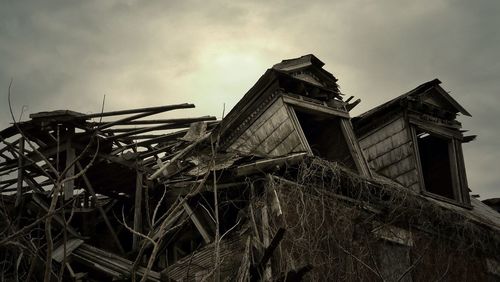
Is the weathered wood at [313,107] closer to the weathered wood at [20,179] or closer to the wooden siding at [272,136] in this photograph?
the wooden siding at [272,136]

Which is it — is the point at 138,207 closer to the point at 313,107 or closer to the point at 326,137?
the point at 313,107

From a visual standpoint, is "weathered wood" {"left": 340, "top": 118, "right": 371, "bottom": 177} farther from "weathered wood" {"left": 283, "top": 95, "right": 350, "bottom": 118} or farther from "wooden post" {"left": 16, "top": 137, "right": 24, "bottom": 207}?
"wooden post" {"left": 16, "top": 137, "right": 24, "bottom": 207}

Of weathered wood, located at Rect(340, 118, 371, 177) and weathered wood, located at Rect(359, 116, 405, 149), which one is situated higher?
weathered wood, located at Rect(359, 116, 405, 149)

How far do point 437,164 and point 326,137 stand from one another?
3539 mm

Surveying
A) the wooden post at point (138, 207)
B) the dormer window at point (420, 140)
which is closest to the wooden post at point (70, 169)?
the wooden post at point (138, 207)

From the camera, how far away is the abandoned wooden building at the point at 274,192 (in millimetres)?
9831

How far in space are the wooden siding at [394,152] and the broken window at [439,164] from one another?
829 mm

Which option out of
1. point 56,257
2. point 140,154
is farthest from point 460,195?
point 56,257

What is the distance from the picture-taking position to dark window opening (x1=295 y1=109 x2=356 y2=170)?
12.5m

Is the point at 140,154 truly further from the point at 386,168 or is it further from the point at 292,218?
the point at 386,168

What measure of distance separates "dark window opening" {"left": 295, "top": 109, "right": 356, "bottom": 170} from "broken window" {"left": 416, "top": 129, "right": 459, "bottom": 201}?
244 cm

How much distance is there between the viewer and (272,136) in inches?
464

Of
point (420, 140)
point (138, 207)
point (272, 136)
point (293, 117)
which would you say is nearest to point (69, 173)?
point (138, 207)

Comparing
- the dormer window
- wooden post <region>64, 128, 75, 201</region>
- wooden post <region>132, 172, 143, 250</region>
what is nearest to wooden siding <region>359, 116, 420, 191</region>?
the dormer window
